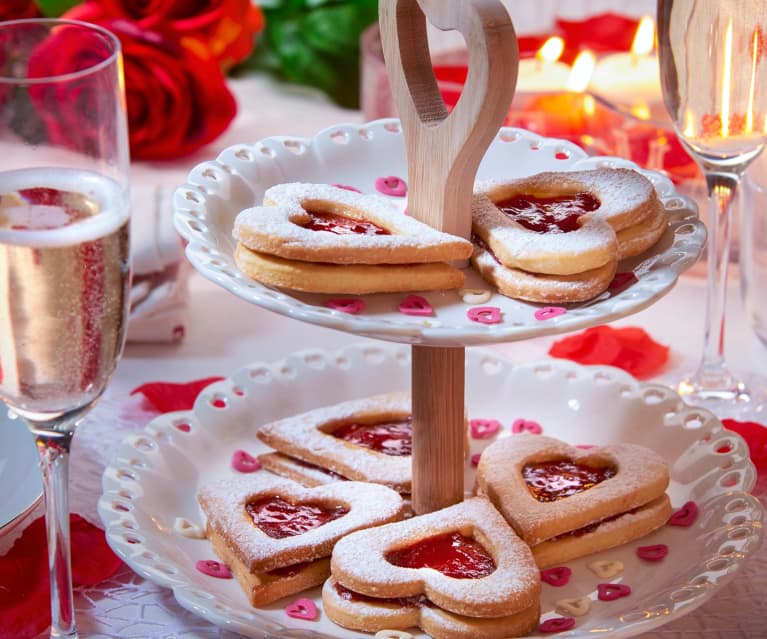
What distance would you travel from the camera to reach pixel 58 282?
90cm

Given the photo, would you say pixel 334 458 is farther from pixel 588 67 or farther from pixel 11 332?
pixel 588 67

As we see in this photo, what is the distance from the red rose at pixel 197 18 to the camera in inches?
83.4

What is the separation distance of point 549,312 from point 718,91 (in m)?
0.47

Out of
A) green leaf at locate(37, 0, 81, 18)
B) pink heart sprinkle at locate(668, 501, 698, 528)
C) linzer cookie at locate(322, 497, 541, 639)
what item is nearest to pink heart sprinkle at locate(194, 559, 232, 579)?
linzer cookie at locate(322, 497, 541, 639)

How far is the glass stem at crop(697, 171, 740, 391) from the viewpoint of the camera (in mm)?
1524

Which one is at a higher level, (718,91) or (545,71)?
(718,91)

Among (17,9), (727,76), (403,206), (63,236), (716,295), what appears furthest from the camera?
(17,9)

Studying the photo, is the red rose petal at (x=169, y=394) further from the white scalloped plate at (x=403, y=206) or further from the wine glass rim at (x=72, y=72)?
the wine glass rim at (x=72, y=72)

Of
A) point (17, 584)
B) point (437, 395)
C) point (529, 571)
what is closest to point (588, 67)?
point (437, 395)

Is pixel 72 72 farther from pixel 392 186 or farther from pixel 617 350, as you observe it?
pixel 617 350

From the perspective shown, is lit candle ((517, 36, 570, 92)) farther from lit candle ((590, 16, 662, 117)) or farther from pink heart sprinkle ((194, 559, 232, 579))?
pink heart sprinkle ((194, 559, 232, 579))

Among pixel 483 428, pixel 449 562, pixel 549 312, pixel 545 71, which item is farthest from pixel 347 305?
pixel 545 71

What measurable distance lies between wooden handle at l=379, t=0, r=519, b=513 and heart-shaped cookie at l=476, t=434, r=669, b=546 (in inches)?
2.1

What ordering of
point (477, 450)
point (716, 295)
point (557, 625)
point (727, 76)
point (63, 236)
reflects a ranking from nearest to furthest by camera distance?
point (63, 236) → point (557, 625) → point (727, 76) → point (477, 450) → point (716, 295)
